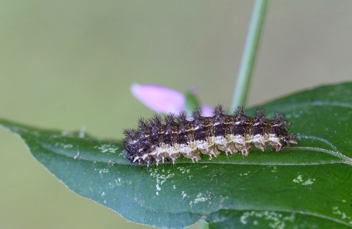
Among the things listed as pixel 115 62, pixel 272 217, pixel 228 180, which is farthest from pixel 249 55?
pixel 115 62

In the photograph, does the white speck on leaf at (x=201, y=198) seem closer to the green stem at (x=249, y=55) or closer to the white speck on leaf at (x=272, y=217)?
the white speck on leaf at (x=272, y=217)

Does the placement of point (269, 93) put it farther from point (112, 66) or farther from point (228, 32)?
point (112, 66)

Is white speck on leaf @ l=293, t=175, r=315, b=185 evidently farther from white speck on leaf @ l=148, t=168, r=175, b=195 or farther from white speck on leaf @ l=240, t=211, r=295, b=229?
white speck on leaf @ l=148, t=168, r=175, b=195

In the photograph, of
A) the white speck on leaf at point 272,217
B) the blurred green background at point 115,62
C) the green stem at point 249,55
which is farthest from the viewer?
the blurred green background at point 115,62

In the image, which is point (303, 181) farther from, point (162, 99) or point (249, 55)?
point (162, 99)

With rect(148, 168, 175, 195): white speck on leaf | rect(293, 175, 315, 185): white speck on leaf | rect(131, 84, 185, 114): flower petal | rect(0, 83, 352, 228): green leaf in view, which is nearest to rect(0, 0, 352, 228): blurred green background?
rect(131, 84, 185, 114): flower petal

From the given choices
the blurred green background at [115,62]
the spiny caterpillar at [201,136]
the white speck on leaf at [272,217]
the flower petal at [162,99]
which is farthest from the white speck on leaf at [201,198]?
the blurred green background at [115,62]

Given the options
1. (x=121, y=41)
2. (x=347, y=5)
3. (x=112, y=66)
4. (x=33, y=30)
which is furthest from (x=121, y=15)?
(x=347, y=5)
